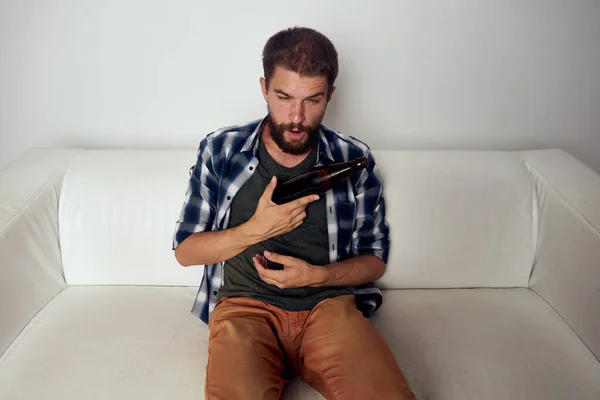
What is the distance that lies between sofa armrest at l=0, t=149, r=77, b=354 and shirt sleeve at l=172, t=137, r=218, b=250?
1.47ft

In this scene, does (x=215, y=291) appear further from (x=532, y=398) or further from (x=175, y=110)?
(x=532, y=398)

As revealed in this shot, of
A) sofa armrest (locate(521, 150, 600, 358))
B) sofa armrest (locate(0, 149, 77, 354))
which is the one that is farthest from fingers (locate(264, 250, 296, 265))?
sofa armrest (locate(521, 150, 600, 358))

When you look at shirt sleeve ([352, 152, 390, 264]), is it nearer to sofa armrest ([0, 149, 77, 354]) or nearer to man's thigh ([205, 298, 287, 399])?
man's thigh ([205, 298, 287, 399])

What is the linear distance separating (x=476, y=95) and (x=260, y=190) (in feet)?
3.13

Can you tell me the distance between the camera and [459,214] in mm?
1606

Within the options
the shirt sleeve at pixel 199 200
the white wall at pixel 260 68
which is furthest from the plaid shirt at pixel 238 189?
the white wall at pixel 260 68

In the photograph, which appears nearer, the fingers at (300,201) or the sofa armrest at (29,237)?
the fingers at (300,201)

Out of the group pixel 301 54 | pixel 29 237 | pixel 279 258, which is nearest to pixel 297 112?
pixel 301 54

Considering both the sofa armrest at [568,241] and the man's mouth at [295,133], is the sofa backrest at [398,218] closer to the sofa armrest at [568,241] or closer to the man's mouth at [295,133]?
the sofa armrest at [568,241]

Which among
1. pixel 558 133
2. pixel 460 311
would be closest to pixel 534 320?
pixel 460 311

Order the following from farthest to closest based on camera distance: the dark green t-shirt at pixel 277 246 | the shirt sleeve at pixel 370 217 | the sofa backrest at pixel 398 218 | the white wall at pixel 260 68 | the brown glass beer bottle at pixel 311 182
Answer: the white wall at pixel 260 68
the sofa backrest at pixel 398 218
the shirt sleeve at pixel 370 217
the dark green t-shirt at pixel 277 246
the brown glass beer bottle at pixel 311 182

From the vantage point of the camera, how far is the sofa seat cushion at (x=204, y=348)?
1.21 m

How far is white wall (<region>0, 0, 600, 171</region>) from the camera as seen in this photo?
5.50ft

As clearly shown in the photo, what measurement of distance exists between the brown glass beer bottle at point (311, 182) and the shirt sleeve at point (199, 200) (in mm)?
243
